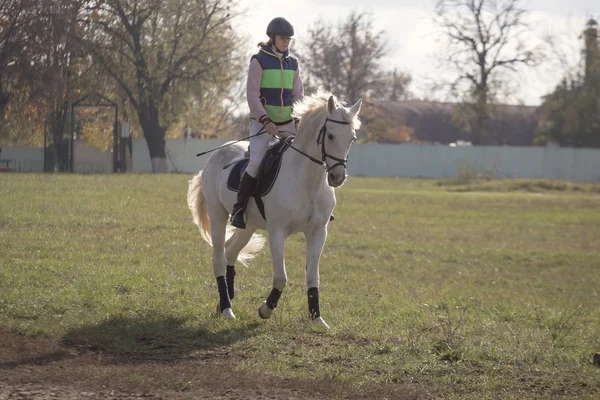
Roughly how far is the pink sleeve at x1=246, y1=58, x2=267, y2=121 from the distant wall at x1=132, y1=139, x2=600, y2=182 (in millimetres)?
48590

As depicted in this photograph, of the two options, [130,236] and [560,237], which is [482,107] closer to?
[560,237]

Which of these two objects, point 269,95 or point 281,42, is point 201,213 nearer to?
point 269,95

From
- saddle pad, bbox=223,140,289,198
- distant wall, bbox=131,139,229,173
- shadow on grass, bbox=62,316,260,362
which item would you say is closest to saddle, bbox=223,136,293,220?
saddle pad, bbox=223,140,289,198

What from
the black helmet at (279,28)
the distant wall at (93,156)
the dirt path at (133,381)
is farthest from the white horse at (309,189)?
the distant wall at (93,156)

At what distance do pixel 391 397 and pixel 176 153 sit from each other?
148 ft

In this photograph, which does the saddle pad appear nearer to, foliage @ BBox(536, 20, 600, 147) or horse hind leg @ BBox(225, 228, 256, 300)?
horse hind leg @ BBox(225, 228, 256, 300)

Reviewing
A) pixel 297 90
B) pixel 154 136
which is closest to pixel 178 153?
pixel 154 136

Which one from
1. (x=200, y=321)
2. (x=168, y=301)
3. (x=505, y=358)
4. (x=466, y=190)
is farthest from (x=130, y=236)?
(x=466, y=190)

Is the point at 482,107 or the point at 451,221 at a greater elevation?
the point at 482,107

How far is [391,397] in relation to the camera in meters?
6.54

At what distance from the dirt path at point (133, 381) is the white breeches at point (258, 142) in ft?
8.31

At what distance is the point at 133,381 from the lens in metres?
6.54

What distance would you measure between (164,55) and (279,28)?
126 feet

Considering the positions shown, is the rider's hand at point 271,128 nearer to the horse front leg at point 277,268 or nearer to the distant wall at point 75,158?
the horse front leg at point 277,268
